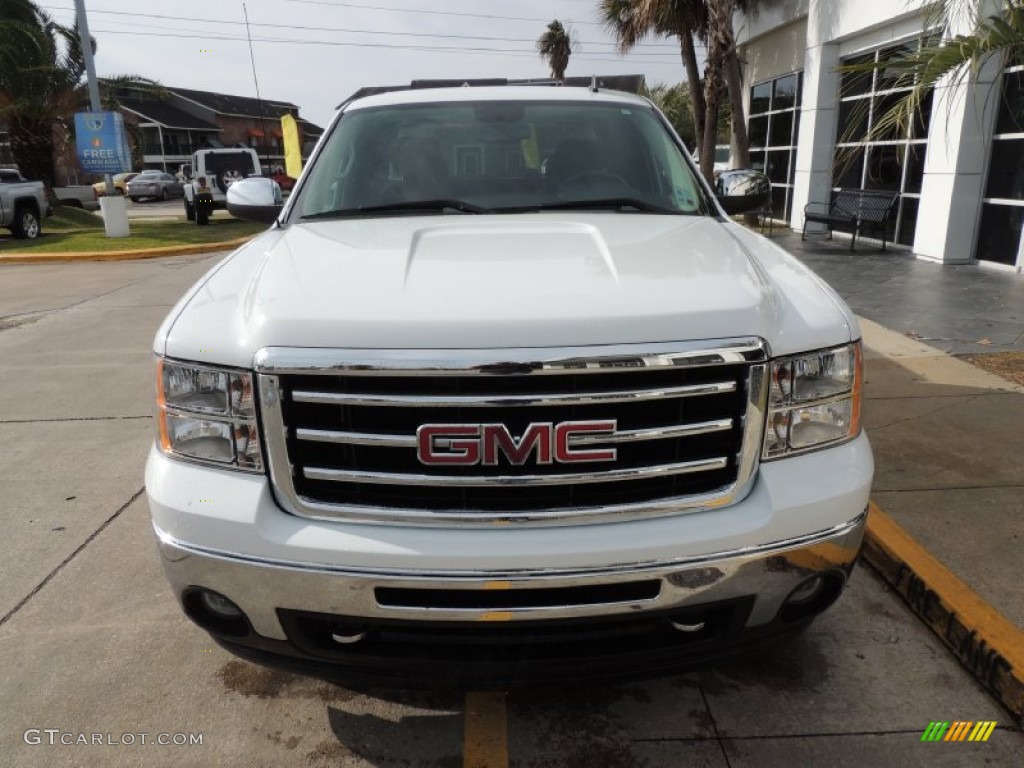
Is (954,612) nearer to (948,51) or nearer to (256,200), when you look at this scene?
(256,200)

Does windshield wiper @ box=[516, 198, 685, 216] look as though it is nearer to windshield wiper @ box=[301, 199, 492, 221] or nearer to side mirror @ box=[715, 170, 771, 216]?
windshield wiper @ box=[301, 199, 492, 221]

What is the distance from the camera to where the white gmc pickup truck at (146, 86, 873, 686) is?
6.41 ft

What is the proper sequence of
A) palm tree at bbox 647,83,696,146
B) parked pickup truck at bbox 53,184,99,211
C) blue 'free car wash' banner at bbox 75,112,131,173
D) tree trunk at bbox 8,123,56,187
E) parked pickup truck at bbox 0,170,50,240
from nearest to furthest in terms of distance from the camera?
blue 'free car wash' banner at bbox 75,112,131,173, parked pickup truck at bbox 0,170,50,240, tree trunk at bbox 8,123,56,187, parked pickup truck at bbox 53,184,99,211, palm tree at bbox 647,83,696,146

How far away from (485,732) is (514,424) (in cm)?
106

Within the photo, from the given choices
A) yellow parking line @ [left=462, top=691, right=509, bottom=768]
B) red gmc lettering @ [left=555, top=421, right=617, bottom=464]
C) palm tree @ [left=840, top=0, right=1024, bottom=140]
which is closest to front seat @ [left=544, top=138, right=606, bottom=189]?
red gmc lettering @ [left=555, top=421, right=617, bottom=464]

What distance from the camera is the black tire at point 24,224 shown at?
680 inches

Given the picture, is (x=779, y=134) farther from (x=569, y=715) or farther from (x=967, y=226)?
(x=569, y=715)

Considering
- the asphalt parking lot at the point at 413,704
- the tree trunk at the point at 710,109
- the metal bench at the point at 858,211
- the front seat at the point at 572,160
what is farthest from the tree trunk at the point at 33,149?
the front seat at the point at 572,160

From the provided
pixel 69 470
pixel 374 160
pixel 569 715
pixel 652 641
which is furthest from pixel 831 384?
pixel 69 470

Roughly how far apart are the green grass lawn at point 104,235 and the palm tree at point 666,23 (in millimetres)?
9267

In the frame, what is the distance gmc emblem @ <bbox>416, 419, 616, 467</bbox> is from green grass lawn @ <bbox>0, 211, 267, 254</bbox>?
1212cm

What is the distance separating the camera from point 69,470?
4484 mm

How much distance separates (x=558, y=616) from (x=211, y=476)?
3.14 ft

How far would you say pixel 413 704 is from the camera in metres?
2.57
